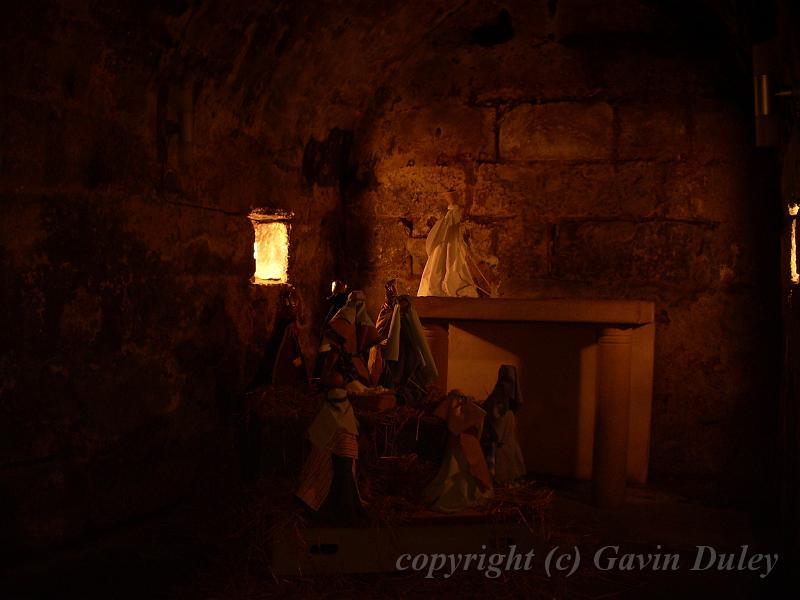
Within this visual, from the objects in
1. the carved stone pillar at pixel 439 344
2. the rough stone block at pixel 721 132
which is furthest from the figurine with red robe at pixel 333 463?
the rough stone block at pixel 721 132

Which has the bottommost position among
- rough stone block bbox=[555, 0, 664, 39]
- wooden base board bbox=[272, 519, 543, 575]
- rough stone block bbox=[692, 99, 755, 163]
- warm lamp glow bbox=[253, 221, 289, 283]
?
wooden base board bbox=[272, 519, 543, 575]

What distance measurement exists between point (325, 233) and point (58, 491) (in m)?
2.43

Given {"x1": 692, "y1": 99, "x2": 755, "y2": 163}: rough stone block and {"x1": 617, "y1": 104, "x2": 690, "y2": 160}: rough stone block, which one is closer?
{"x1": 692, "y1": 99, "x2": 755, "y2": 163}: rough stone block

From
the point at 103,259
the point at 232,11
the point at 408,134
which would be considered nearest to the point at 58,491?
the point at 103,259

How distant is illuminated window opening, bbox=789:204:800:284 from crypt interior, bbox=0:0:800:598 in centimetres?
3

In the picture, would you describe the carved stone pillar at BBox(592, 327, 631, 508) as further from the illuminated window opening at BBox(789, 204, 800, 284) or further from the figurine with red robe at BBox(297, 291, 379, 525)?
the figurine with red robe at BBox(297, 291, 379, 525)

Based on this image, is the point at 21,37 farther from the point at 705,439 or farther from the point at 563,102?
the point at 705,439

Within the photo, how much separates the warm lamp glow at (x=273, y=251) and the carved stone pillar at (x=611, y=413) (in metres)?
1.96

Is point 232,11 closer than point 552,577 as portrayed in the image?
No

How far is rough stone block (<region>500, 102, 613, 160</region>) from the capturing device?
16.2 ft

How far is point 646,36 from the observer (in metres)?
4.84

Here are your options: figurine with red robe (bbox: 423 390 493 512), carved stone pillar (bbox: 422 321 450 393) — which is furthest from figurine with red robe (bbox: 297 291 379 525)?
carved stone pillar (bbox: 422 321 450 393)

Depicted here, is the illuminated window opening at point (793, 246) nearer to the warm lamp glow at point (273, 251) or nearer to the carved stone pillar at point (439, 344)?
the carved stone pillar at point (439, 344)

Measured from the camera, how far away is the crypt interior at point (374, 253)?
3.29 m
